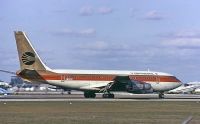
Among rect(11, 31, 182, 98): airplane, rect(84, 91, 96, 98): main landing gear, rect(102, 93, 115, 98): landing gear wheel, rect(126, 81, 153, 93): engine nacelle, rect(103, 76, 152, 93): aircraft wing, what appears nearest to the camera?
rect(11, 31, 182, 98): airplane

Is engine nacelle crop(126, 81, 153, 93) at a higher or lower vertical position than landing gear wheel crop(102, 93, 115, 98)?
higher

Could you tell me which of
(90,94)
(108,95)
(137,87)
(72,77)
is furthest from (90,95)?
(137,87)

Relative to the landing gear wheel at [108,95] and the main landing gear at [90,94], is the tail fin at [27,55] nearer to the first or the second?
the main landing gear at [90,94]

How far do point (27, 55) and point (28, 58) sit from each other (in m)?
0.48

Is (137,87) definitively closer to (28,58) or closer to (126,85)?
(126,85)

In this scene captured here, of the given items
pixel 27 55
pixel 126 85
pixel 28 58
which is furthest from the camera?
pixel 126 85

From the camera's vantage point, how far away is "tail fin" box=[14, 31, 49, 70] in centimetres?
7375

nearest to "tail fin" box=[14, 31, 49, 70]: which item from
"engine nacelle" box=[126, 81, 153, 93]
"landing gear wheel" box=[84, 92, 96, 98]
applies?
"landing gear wheel" box=[84, 92, 96, 98]

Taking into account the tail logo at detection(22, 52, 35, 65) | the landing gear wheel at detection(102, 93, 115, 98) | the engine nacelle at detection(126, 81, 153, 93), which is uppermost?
the tail logo at detection(22, 52, 35, 65)

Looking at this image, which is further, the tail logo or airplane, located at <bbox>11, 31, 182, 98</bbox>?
the tail logo

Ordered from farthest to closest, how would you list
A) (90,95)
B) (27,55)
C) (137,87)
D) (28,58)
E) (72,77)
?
(90,95)
(137,87)
(27,55)
(72,77)
(28,58)

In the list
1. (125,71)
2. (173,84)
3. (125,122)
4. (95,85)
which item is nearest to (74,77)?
(95,85)

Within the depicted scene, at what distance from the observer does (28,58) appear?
73812 mm

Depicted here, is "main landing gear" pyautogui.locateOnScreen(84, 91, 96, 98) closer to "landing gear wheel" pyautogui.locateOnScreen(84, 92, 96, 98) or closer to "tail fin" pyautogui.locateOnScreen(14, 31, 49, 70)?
"landing gear wheel" pyautogui.locateOnScreen(84, 92, 96, 98)
